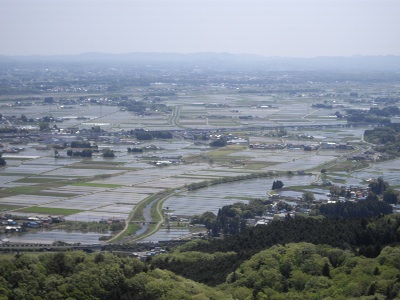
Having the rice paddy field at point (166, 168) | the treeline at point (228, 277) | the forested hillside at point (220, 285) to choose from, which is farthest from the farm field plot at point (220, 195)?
the forested hillside at point (220, 285)

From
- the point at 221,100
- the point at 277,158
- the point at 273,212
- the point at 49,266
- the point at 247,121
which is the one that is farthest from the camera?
the point at 221,100

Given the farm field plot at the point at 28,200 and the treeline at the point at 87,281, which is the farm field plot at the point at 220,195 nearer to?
the farm field plot at the point at 28,200

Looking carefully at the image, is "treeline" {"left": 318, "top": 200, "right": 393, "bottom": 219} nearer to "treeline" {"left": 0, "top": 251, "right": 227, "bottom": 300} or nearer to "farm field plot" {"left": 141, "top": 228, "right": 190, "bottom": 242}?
"farm field plot" {"left": 141, "top": 228, "right": 190, "bottom": 242}

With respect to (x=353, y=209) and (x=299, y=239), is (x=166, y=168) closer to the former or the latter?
(x=353, y=209)

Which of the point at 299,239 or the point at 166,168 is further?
the point at 166,168

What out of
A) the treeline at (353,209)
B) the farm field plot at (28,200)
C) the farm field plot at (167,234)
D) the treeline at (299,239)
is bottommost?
the farm field plot at (167,234)

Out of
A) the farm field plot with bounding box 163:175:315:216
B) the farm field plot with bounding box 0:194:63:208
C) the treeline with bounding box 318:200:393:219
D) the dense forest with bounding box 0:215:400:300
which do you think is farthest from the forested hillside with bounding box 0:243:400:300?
the farm field plot with bounding box 0:194:63:208

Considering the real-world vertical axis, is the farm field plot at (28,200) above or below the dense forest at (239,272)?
below

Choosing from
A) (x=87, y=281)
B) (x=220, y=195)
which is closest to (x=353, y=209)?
(x=220, y=195)

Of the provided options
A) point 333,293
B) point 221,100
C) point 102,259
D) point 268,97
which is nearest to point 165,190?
point 102,259

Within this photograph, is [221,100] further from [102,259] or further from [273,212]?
[102,259]

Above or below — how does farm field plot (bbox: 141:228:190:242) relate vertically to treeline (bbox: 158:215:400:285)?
below
